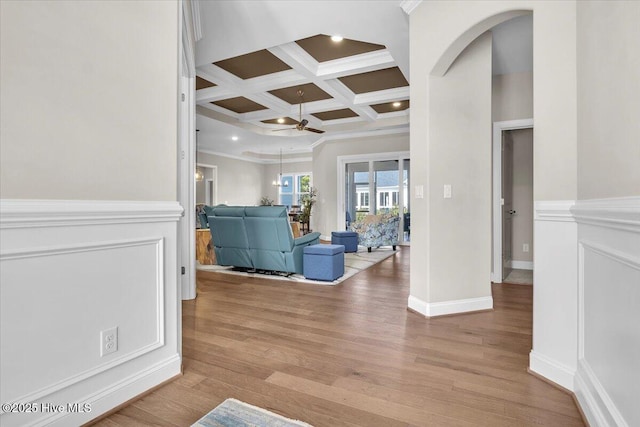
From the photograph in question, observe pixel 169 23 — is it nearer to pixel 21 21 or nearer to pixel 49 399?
pixel 21 21

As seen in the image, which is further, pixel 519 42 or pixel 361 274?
pixel 361 274

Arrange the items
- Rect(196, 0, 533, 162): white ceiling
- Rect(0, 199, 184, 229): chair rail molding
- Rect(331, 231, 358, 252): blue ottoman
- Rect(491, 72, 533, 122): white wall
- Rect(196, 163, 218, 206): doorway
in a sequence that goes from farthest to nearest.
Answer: Rect(196, 163, 218, 206): doorway → Rect(331, 231, 358, 252): blue ottoman → Rect(491, 72, 533, 122): white wall → Rect(196, 0, 533, 162): white ceiling → Rect(0, 199, 184, 229): chair rail molding

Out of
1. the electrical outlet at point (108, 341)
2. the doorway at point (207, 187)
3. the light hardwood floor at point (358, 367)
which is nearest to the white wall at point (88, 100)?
the electrical outlet at point (108, 341)

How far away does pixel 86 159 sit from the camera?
150cm

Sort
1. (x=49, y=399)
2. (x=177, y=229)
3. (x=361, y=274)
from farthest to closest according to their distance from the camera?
(x=361, y=274) < (x=177, y=229) < (x=49, y=399)

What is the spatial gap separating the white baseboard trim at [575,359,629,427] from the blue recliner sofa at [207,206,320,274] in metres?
3.36

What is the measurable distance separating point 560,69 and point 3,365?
287 centimetres

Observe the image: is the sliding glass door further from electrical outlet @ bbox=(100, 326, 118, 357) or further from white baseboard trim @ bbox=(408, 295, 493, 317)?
electrical outlet @ bbox=(100, 326, 118, 357)

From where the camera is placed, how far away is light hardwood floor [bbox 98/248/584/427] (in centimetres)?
160

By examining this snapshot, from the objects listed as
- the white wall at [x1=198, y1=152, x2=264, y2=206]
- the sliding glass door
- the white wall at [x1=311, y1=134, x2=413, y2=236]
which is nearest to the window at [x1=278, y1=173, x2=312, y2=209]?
the white wall at [x1=198, y1=152, x2=264, y2=206]

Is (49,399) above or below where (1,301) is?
below

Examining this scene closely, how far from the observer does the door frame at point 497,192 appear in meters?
4.37

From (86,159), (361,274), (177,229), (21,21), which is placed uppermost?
(21,21)

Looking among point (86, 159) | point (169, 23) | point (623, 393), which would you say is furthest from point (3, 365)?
point (623, 393)
